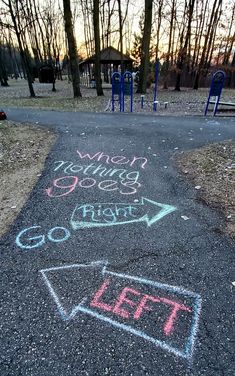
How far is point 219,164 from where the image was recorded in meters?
4.84

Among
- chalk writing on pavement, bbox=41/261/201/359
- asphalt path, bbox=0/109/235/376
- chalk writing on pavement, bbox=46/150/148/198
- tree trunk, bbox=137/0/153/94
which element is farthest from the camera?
tree trunk, bbox=137/0/153/94

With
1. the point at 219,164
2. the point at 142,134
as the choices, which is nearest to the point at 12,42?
the point at 142,134

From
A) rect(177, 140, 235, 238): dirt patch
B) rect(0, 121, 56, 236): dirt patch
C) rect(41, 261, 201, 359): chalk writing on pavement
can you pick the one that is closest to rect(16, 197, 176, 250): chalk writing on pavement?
rect(0, 121, 56, 236): dirt patch

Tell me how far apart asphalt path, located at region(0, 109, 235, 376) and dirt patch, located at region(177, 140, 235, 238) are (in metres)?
0.19

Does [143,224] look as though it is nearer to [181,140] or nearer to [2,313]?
[2,313]

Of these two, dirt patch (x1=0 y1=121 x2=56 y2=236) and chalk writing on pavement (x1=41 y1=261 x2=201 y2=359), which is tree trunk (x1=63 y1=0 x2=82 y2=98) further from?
chalk writing on pavement (x1=41 y1=261 x2=201 y2=359)

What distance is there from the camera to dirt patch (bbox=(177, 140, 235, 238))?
3.55 metres

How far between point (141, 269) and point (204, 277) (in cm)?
58

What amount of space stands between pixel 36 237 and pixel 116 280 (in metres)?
1.13

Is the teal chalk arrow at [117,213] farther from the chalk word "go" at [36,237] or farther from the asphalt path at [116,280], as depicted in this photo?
the chalk word "go" at [36,237]

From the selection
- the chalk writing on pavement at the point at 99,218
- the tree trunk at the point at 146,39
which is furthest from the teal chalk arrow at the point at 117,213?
the tree trunk at the point at 146,39

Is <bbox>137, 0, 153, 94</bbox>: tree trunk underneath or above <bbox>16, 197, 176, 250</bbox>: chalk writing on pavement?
above

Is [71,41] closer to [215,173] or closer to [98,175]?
[98,175]

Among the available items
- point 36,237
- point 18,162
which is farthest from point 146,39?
point 36,237
